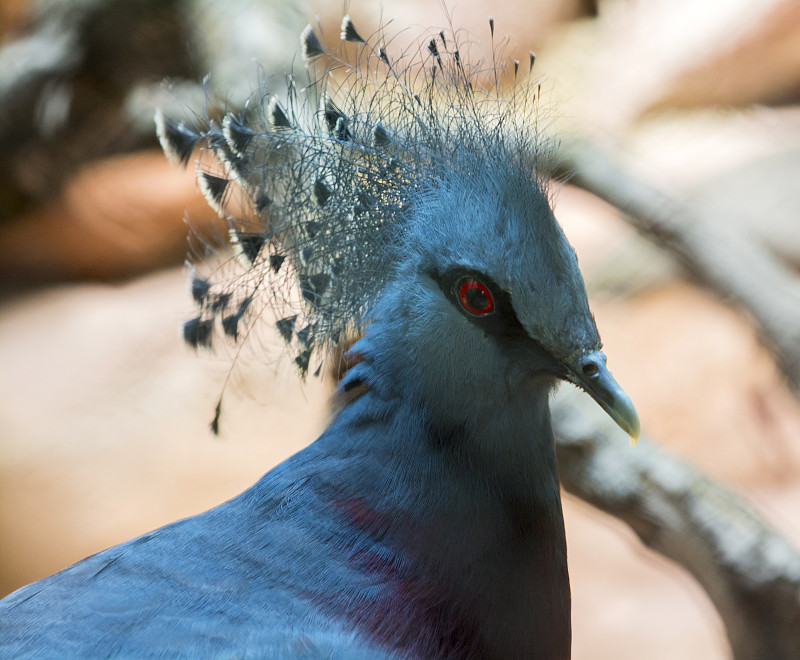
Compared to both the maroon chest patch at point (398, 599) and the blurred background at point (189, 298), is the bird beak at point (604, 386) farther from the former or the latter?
the blurred background at point (189, 298)

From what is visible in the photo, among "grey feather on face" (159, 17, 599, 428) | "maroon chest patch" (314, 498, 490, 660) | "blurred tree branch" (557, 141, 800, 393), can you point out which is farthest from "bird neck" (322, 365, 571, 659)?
"blurred tree branch" (557, 141, 800, 393)

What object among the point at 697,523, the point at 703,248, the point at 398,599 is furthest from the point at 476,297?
the point at 703,248

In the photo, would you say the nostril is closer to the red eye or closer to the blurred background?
the red eye

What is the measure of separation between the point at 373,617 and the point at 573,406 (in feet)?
4.09

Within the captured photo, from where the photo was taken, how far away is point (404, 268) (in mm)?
1425

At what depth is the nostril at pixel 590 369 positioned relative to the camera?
125cm

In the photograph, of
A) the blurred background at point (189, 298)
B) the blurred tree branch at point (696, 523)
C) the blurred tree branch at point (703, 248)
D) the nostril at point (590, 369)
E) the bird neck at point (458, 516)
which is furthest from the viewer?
the blurred background at point (189, 298)

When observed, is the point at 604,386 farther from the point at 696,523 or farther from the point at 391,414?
the point at 696,523

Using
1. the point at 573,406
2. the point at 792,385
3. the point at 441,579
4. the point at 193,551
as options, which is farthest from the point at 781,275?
the point at 193,551

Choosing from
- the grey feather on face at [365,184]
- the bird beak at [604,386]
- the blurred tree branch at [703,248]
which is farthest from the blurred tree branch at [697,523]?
the bird beak at [604,386]

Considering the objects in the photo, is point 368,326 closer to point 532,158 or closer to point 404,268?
point 404,268

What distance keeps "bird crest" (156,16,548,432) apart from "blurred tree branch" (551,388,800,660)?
42.2 inches

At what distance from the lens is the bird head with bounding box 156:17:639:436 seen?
1277 mm

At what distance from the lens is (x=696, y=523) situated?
2.30 m
